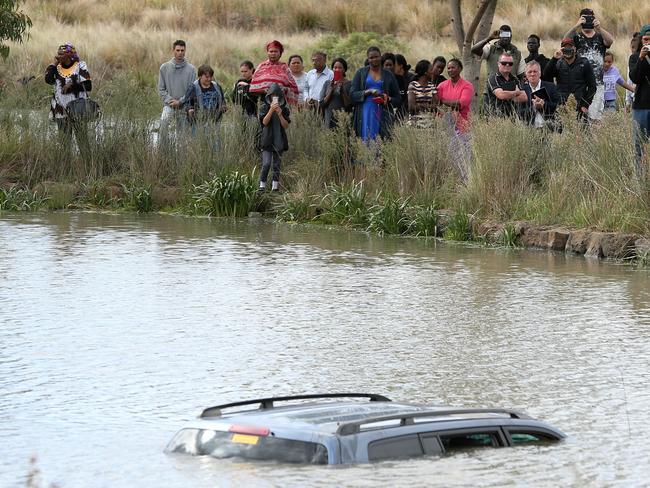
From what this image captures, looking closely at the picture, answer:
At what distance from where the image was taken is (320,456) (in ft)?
19.1

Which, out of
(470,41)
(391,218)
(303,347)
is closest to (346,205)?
(391,218)

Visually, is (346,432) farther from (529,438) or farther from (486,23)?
(486,23)

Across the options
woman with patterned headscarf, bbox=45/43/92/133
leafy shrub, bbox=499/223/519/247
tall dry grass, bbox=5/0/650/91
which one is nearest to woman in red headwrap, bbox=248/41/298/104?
woman with patterned headscarf, bbox=45/43/92/133

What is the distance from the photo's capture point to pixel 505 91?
17.1 meters

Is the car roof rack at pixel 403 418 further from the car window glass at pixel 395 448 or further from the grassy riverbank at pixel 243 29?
the grassy riverbank at pixel 243 29

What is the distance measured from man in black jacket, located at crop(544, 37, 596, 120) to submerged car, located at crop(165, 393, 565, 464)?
459 inches

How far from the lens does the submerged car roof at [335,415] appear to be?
19.5 ft

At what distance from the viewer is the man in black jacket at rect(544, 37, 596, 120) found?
17688 mm

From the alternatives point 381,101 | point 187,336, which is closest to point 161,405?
point 187,336

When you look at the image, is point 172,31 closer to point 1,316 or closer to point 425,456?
point 1,316

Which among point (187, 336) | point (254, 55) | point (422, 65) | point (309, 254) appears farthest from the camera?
point (254, 55)

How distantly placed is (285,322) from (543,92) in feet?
26.6

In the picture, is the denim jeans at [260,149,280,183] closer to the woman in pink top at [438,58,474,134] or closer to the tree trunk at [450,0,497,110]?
the woman in pink top at [438,58,474,134]

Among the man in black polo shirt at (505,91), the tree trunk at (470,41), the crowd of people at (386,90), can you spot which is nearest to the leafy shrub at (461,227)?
the crowd of people at (386,90)
